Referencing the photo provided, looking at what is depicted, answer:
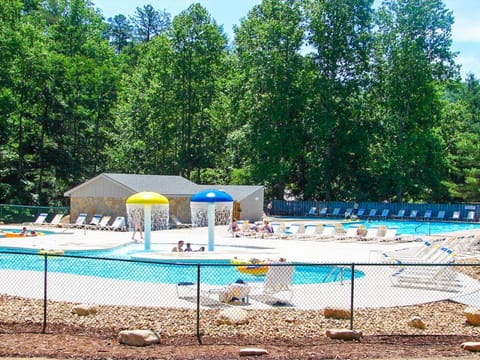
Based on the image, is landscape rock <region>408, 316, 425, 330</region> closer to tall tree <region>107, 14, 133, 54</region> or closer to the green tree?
the green tree

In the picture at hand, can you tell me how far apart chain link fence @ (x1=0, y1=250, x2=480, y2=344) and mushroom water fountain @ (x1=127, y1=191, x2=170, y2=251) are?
660 cm

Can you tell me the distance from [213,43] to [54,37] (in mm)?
14597

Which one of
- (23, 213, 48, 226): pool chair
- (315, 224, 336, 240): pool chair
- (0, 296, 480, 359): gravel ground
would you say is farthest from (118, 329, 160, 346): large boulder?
(23, 213, 48, 226): pool chair

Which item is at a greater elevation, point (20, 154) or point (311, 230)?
point (20, 154)

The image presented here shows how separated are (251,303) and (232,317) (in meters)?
2.14

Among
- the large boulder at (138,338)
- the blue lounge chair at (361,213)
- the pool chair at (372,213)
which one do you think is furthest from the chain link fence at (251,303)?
the blue lounge chair at (361,213)

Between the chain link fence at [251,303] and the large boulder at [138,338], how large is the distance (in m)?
0.59

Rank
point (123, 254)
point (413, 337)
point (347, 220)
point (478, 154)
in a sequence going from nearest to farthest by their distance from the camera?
point (413, 337) → point (123, 254) → point (347, 220) → point (478, 154)

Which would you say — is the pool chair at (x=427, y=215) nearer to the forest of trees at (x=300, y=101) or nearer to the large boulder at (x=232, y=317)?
the forest of trees at (x=300, y=101)

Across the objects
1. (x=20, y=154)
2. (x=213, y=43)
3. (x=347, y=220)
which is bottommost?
(x=347, y=220)

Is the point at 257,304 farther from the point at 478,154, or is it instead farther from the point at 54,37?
the point at 54,37

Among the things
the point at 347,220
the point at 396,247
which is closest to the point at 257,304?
the point at 396,247

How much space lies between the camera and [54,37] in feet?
185

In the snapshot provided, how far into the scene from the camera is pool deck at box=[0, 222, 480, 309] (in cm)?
1294
